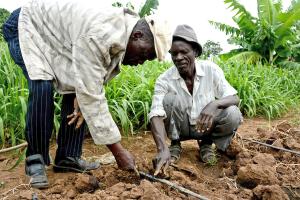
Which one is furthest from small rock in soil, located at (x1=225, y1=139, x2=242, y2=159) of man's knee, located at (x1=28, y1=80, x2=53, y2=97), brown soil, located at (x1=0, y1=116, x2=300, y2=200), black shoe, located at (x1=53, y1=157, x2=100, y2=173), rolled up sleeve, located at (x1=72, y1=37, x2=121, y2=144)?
man's knee, located at (x1=28, y1=80, x2=53, y2=97)

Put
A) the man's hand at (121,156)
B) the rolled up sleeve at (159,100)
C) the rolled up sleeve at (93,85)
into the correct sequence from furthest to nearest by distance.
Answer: the rolled up sleeve at (159,100), the man's hand at (121,156), the rolled up sleeve at (93,85)

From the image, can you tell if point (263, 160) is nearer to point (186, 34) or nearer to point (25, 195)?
point (186, 34)

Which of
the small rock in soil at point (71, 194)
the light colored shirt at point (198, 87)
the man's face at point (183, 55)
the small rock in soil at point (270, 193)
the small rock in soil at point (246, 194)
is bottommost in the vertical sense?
the small rock in soil at point (246, 194)

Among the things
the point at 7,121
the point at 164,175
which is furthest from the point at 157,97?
the point at 7,121

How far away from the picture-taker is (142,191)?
2.29 meters

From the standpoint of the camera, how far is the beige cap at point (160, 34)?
2157 millimetres

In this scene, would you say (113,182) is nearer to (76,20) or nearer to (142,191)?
(142,191)

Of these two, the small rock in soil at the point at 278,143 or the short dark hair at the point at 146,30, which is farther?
the small rock in soil at the point at 278,143

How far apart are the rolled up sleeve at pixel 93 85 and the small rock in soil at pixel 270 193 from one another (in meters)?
0.90

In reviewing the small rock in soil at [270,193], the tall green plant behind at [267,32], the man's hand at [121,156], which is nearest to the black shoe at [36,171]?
the man's hand at [121,156]

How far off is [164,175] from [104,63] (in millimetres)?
857

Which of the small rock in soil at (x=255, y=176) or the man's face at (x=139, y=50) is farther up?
the man's face at (x=139, y=50)

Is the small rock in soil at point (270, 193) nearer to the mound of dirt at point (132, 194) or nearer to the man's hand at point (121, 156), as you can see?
the mound of dirt at point (132, 194)

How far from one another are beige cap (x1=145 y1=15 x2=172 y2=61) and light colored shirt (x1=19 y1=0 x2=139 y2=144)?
11cm
